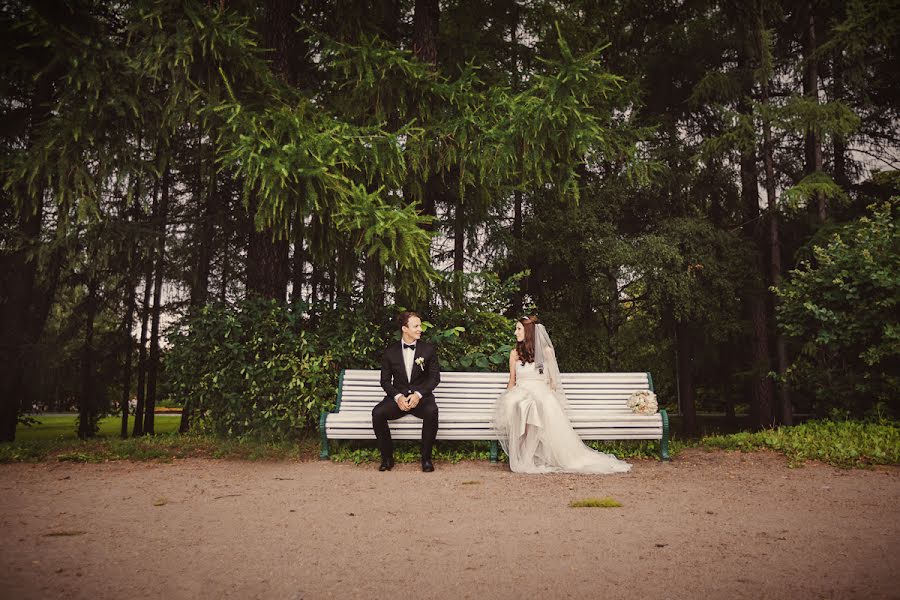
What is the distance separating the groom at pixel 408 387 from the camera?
21.7 feet

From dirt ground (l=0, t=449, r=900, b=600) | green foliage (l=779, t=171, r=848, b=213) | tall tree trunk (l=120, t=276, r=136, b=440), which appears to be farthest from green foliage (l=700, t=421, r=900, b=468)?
tall tree trunk (l=120, t=276, r=136, b=440)

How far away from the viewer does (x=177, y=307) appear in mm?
15453

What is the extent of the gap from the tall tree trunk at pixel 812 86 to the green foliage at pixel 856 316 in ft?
20.9

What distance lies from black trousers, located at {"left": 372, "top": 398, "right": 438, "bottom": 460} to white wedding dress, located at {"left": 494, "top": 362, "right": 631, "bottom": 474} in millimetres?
767

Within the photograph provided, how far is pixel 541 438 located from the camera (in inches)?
260

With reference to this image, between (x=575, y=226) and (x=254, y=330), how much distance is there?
34.8 feet

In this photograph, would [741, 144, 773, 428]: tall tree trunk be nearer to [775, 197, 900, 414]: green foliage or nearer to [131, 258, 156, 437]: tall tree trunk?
[775, 197, 900, 414]: green foliage

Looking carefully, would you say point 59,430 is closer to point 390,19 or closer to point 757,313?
point 390,19

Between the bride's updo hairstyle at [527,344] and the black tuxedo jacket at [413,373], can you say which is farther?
the bride's updo hairstyle at [527,344]

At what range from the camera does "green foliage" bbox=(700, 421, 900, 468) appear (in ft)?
21.9

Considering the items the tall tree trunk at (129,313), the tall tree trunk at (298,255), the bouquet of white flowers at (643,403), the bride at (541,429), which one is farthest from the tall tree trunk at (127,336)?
the bouquet of white flowers at (643,403)

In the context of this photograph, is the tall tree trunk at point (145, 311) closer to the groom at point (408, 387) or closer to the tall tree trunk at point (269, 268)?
the tall tree trunk at point (269, 268)

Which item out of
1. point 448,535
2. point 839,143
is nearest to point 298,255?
point 448,535

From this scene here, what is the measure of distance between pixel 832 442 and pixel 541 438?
3720mm
